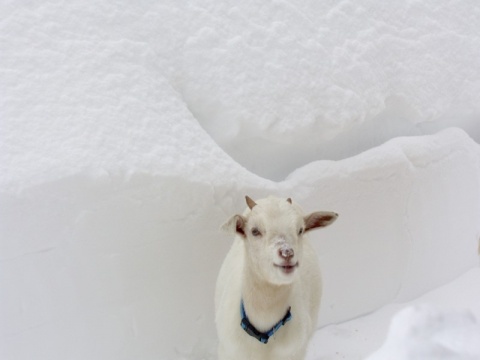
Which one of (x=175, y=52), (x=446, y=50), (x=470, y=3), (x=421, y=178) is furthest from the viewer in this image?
(x=470, y=3)

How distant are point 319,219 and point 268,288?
48cm

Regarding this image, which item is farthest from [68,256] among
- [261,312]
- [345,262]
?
[345,262]

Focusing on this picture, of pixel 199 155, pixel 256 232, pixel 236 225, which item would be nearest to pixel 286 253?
pixel 256 232

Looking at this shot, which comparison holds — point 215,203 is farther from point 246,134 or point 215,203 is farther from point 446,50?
point 446,50

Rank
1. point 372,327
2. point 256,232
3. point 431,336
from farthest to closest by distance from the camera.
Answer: point 372,327, point 256,232, point 431,336

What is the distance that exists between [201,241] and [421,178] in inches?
91.9

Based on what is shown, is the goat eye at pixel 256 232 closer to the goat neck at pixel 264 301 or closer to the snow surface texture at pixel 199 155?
the goat neck at pixel 264 301

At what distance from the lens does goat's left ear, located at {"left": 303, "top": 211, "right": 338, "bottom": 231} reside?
11.0 feet

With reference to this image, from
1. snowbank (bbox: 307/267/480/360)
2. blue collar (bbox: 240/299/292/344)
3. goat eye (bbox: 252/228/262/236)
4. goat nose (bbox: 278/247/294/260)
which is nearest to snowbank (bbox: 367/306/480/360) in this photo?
goat nose (bbox: 278/247/294/260)

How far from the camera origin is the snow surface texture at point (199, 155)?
3660mm

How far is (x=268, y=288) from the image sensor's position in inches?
130

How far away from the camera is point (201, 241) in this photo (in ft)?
13.7

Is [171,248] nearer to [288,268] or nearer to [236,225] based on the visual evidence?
[236,225]

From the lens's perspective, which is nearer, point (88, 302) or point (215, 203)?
point (88, 302)
